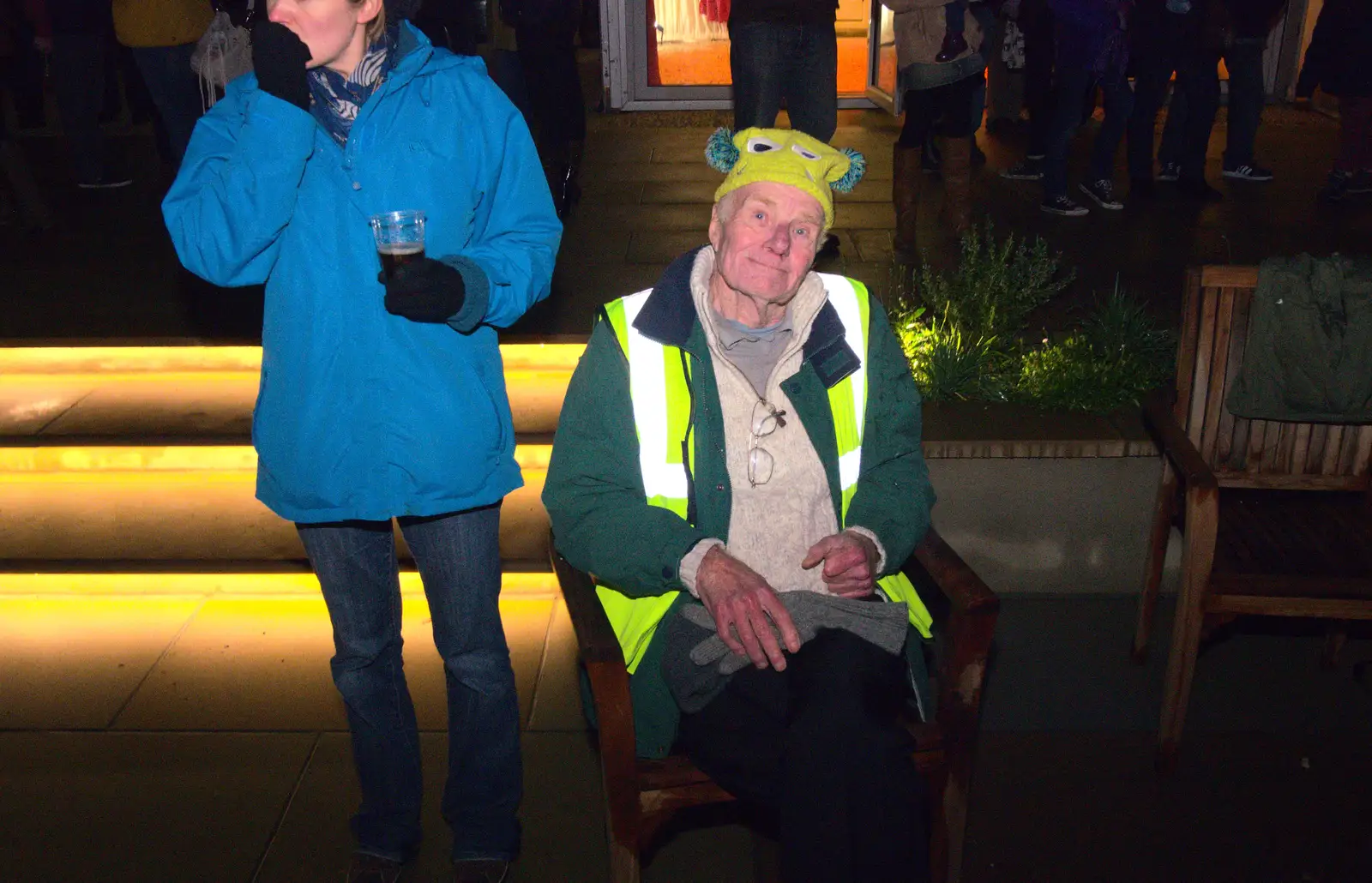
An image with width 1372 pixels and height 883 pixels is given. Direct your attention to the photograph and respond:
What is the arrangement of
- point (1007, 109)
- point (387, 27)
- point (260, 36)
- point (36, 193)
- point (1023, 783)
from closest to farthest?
point (260, 36) → point (387, 27) → point (1023, 783) → point (36, 193) → point (1007, 109)

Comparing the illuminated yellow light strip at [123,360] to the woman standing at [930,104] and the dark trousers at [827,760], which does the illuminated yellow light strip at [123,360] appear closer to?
the woman standing at [930,104]

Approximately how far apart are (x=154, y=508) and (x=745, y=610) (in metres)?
2.77

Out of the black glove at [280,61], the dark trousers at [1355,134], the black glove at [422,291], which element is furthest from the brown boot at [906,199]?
the black glove at [280,61]

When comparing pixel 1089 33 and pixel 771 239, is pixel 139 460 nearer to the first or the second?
pixel 771 239

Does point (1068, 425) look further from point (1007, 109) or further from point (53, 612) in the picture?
point (1007, 109)

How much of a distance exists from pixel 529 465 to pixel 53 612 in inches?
63.5

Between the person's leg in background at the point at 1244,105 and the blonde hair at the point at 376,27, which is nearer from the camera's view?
the blonde hair at the point at 376,27

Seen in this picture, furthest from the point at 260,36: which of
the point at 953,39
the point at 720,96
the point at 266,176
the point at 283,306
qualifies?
the point at 720,96

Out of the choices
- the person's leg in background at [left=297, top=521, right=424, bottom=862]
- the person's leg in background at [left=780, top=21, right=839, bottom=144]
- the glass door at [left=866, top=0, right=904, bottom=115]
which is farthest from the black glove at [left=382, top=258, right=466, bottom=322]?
the glass door at [left=866, top=0, right=904, bottom=115]

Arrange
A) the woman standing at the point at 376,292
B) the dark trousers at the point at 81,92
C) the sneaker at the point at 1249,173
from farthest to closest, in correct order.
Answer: the sneaker at the point at 1249,173 < the dark trousers at the point at 81,92 < the woman standing at the point at 376,292

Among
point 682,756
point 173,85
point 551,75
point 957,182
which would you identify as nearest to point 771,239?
point 682,756

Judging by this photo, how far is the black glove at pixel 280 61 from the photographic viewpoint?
1.96 metres

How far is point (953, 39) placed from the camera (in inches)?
219

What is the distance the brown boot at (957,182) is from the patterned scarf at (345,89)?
4246mm
